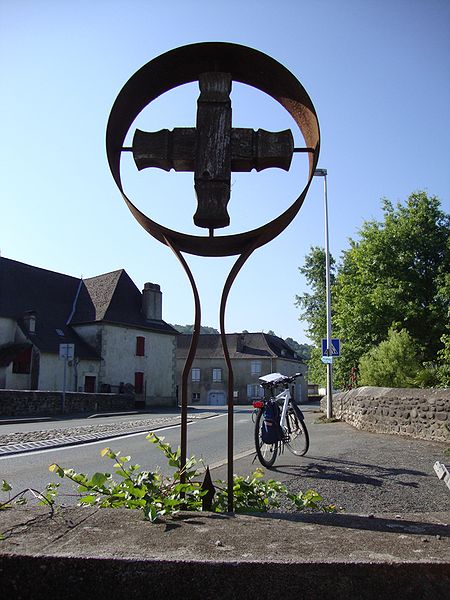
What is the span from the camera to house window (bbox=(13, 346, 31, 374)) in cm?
3316

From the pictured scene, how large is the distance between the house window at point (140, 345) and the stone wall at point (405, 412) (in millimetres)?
29058

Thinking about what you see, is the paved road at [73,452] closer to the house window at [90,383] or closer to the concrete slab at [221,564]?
the concrete slab at [221,564]

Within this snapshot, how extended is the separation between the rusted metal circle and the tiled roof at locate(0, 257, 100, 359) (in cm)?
3280

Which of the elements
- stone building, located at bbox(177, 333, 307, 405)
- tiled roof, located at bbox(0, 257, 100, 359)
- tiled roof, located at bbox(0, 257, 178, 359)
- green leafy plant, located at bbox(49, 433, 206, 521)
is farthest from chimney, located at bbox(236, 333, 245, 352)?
green leafy plant, located at bbox(49, 433, 206, 521)

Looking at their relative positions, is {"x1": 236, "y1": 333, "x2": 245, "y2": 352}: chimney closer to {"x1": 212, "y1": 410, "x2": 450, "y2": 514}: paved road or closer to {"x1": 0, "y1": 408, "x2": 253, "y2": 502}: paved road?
{"x1": 0, "y1": 408, "x2": 253, "y2": 502}: paved road

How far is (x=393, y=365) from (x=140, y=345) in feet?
92.7

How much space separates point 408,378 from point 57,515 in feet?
49.2

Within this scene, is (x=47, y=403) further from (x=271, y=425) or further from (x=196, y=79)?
(x=196, y=79)

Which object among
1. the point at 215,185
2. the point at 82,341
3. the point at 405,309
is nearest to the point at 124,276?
the point at 82,341

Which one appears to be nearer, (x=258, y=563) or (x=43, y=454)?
(x=258, y=563)

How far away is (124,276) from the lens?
43719 mm

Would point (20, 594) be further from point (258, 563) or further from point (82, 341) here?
point (82, 341)

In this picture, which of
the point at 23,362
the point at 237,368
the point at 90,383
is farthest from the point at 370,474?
the point at 237,368

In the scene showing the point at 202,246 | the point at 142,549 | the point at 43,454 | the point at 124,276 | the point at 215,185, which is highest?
the point at 124,276
